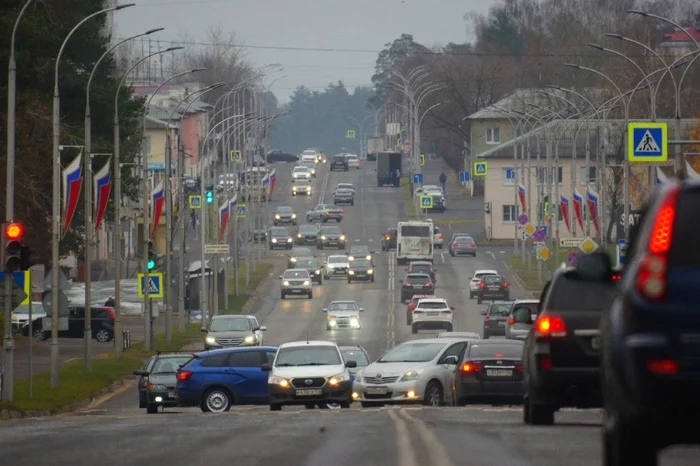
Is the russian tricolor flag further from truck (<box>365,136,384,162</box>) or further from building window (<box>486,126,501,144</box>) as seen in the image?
truck (<box>365,136,384,162</box>)

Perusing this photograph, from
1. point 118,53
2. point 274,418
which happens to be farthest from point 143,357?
point 118,53

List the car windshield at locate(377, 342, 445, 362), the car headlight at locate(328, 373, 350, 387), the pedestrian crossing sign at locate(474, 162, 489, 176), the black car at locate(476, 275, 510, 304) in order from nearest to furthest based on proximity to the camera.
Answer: the car headlight at locate(328, 373, 350, 387) < the car windshield at locate(377, 342, 445, 362) < the black car at locate(476, 275, 510, 304) < the pedestrian crossing sign at locate(474, 162, 489, 176)

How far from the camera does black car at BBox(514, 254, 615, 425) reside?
15.9 metres

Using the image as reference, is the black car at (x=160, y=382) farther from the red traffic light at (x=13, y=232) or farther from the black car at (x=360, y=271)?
the black car at (x=360, y=271)

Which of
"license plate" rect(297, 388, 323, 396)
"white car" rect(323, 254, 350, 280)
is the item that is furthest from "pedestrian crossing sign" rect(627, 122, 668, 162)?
"white car" rect(323, 254, 350, 280)

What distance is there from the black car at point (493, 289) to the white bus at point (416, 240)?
1764 centimetres

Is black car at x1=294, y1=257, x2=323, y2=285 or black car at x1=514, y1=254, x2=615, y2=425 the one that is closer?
black car at x1=514, y1=254, x2=615, y2=425

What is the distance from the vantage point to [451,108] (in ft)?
484

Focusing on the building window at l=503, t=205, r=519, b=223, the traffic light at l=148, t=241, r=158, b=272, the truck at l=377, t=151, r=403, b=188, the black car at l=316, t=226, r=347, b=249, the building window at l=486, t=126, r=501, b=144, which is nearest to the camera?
the traffic light at l=148, t=241, r=158, b=272

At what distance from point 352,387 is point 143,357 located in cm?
1976

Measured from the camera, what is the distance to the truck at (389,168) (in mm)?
139500

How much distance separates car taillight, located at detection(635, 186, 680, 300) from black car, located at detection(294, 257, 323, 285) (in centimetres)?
7550

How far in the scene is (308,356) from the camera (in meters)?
29.2

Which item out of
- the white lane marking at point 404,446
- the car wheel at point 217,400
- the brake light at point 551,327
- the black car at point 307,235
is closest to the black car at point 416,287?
the black car at point 307,235
